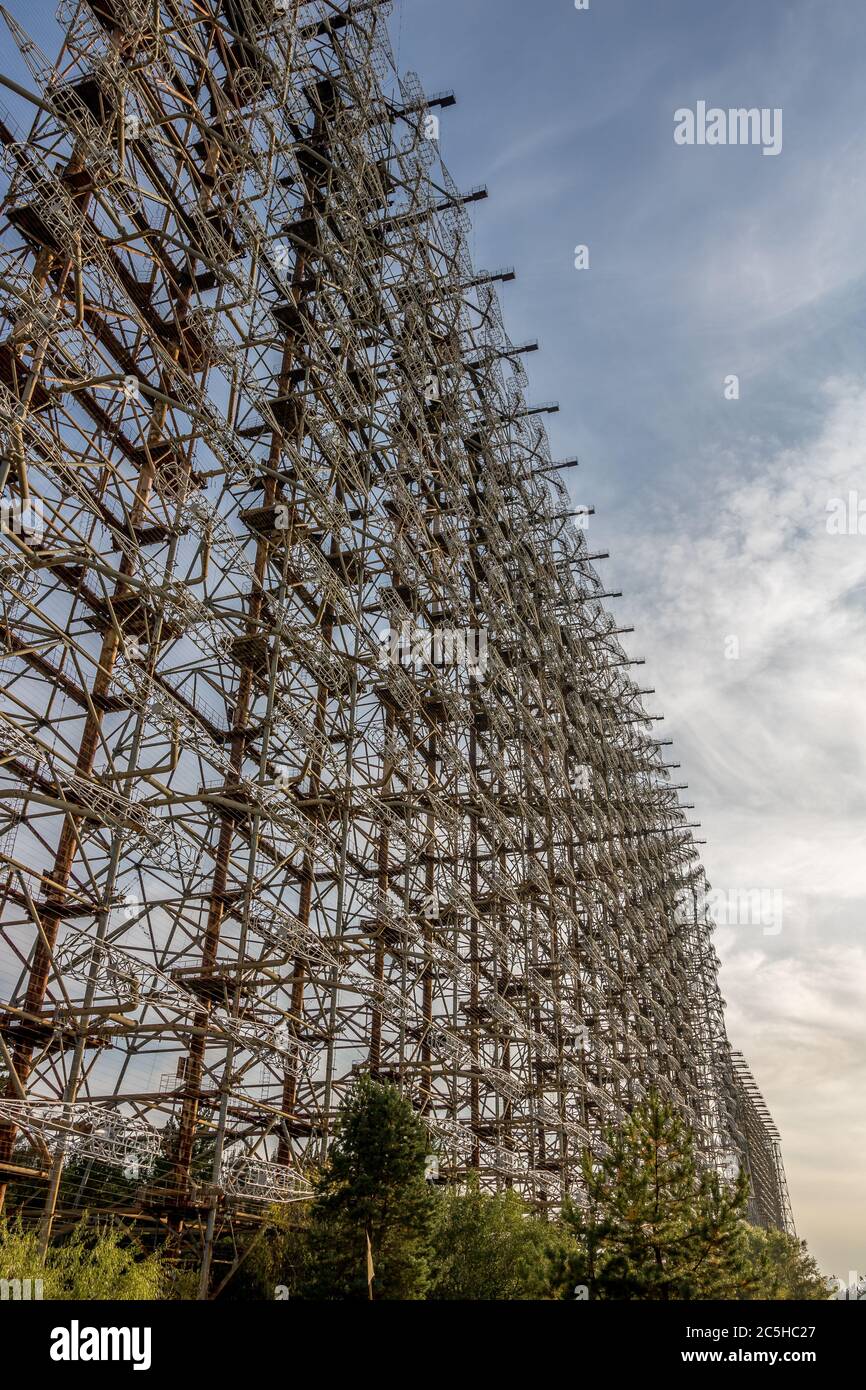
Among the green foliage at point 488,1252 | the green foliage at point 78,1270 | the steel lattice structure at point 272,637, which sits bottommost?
the green foliage at point 488,1252

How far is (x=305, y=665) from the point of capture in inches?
877

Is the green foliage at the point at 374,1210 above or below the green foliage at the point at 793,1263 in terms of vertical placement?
above

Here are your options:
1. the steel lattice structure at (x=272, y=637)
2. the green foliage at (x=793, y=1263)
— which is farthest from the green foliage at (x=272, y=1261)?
the green foliage at (x=793, y=1263)

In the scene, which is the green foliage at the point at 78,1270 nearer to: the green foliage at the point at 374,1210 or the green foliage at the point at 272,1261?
the green foliage at the point at 374,1210

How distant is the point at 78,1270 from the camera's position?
39.1 feet

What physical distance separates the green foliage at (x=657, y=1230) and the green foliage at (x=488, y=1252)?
0.84 metres

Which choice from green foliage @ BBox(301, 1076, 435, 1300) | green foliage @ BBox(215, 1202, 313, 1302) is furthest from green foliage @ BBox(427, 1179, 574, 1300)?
green foliage @ BBox(215, 1202, 313, 1302)

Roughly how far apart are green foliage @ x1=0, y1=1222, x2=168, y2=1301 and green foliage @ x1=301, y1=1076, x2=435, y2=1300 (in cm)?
263

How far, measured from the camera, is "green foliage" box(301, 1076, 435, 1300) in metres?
15.0

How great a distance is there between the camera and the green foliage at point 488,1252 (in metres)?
17.6

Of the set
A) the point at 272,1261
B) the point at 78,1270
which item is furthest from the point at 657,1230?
the point at 78,1270
